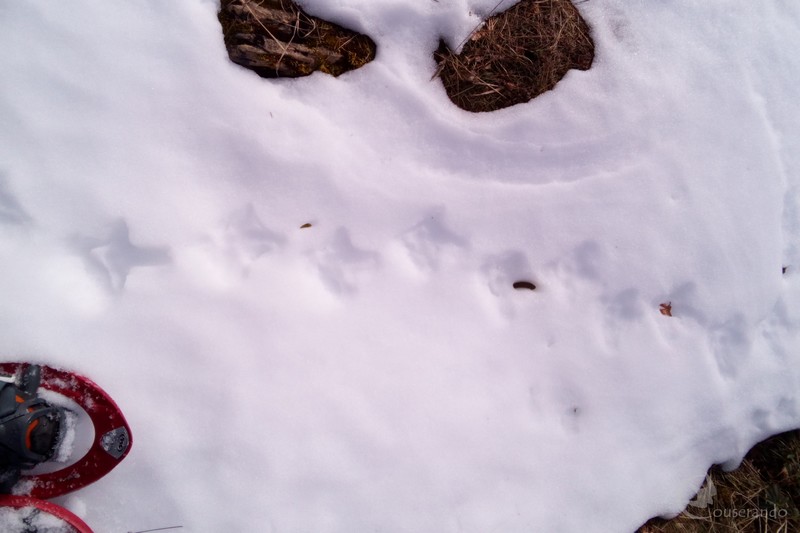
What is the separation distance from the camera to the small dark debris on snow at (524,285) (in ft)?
5.49

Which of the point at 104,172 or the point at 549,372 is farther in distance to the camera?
the point at 549,372

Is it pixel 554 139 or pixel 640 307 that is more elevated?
pixel 554 139

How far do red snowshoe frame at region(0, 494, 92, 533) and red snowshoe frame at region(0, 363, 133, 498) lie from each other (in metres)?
0.07

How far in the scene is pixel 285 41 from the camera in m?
1.56

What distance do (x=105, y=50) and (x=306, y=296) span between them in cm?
110

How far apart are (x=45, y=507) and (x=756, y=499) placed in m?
2.58

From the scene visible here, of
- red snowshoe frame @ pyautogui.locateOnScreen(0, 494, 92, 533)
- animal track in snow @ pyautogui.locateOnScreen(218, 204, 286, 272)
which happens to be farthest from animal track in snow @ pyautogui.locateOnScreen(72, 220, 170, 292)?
red snowshoe frame @ pyautogui.locateOnScreen(0, 494, 92, 533)

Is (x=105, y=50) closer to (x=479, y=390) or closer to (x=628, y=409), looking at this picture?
(x=479, y=390)

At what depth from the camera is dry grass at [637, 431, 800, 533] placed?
1734 millimetres

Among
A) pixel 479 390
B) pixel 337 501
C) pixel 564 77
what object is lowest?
pixel 337 501

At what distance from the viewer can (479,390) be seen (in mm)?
1645

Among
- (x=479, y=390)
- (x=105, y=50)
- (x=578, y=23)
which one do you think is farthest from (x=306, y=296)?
(x=578, y=23)

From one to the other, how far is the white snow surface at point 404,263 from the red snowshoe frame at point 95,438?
6 cm

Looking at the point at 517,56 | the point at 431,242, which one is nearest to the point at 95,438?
the point at 431,242
